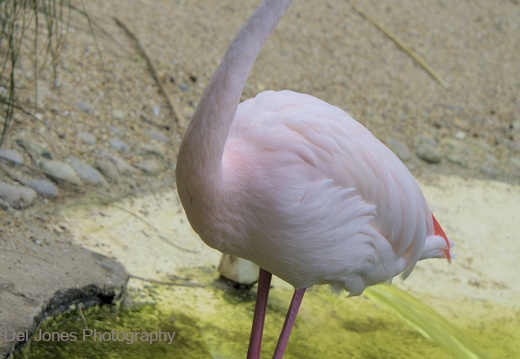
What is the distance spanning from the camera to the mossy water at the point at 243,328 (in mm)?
3145

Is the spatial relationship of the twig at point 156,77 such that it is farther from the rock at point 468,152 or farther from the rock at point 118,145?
the rock at point 468,152

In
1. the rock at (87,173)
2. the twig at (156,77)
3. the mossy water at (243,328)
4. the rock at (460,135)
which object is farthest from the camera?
the rock at (460,135)

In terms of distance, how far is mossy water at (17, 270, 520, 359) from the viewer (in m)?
3.14

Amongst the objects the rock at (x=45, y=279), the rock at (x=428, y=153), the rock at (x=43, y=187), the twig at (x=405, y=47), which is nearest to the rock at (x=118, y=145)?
the rock at (x=43, y=187)

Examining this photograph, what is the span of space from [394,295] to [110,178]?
1593mm

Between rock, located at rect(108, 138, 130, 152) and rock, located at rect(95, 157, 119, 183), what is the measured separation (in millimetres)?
187

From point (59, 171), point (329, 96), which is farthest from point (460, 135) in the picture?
point (59, 171)

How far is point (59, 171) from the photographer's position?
3.98 meters

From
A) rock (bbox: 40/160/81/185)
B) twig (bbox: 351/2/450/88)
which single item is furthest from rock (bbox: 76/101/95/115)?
twig (bbox: 351/2/450/88)

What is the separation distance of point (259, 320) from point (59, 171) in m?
1.52

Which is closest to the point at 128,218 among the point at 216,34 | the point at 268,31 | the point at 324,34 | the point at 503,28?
the point at 268,31

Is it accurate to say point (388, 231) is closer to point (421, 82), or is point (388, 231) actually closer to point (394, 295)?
point (394, 295)

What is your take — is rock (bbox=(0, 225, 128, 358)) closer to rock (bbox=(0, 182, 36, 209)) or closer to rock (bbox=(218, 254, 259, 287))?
rock (bbox=(0, 182, 36, 209))

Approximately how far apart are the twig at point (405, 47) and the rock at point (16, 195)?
3.73 metres
